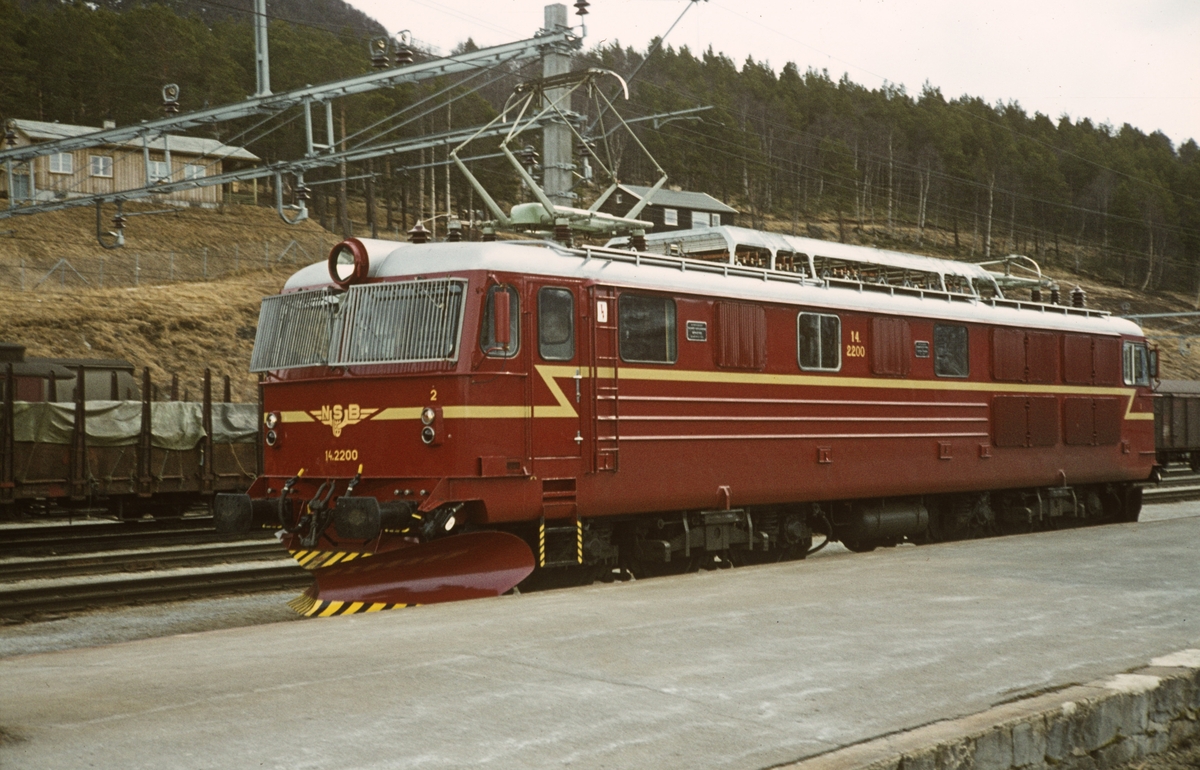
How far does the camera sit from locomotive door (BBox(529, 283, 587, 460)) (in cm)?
1074

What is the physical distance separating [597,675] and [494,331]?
443 cm

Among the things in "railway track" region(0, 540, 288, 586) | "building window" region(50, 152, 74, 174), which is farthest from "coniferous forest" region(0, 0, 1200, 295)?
"railway track" region(0, 540, 288, 586)

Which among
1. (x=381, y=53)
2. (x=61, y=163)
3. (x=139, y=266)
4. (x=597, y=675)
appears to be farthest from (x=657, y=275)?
(x=61, y=163)

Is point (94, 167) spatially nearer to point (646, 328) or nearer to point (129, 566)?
point (129, 566)

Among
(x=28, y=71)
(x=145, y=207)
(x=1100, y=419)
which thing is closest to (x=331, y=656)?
(x=1100, y=419)

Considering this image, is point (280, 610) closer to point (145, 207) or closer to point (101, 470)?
point (101, 470)

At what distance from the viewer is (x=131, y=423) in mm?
19328

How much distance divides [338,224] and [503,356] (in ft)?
210

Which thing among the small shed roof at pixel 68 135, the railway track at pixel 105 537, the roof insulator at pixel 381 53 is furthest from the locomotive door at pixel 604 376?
the small shed roof at pixel 68 135

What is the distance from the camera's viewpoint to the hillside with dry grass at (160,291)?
3791cm

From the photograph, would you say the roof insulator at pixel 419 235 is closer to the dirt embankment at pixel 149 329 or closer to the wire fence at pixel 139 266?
the dirt embankment at pixel 149 329

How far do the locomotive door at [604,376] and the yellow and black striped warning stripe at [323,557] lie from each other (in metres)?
2.35

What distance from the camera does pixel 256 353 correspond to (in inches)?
467

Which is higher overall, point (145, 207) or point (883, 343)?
point (145, 207)
